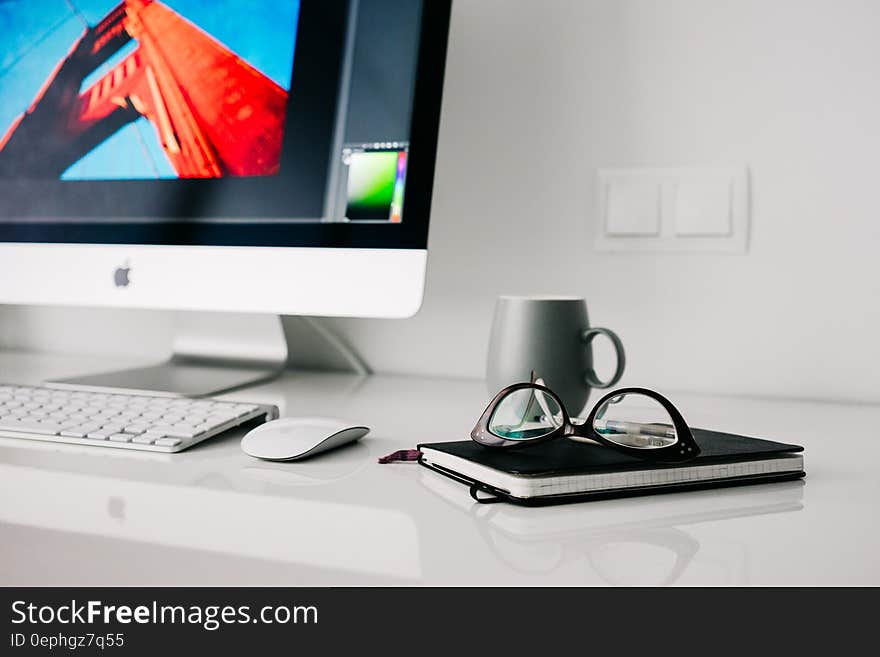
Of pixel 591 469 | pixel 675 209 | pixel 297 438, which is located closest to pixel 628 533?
pixel 591 469

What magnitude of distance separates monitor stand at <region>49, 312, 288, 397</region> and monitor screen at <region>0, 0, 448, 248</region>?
0.52 ft

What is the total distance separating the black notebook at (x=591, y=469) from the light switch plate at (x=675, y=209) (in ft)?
1.46

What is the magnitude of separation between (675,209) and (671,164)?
0.06 meters

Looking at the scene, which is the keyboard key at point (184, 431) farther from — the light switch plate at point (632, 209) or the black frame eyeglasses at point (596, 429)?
the light switch plate at point (632, 209)

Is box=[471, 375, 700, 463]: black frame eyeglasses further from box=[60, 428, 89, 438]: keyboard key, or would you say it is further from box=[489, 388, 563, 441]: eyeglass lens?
box=[60, 428, 89, 438]: keyboard key

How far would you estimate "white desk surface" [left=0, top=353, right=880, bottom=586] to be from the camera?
1.20 feet

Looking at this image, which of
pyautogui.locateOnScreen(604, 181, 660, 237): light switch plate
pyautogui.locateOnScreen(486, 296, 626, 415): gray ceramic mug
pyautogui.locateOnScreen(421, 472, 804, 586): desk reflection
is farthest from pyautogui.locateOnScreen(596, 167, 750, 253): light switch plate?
pyautogui.locateOnScreen(421, 472, 804, 586): desk reflection

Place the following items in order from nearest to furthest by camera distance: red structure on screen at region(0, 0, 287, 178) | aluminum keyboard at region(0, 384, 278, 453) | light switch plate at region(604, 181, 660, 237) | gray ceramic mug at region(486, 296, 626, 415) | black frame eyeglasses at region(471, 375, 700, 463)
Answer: black frame eyeglasses at region(471, 375, 700, 463)
aluminum keyboard at region(0, 384, 278, 453)
gray ceramic mug at region(486, 296, 626, 415)
red structure on screen at region(0, 0, 287, 178)
light switch plate at region(604, 181, 660, 237)

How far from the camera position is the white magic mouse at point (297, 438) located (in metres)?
0.57

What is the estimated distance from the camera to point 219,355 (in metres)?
0.99

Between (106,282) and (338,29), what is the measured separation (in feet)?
1.24

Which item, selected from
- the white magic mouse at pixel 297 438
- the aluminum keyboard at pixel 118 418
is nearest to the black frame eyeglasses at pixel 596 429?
the white magic mouse at pixel 297 438
